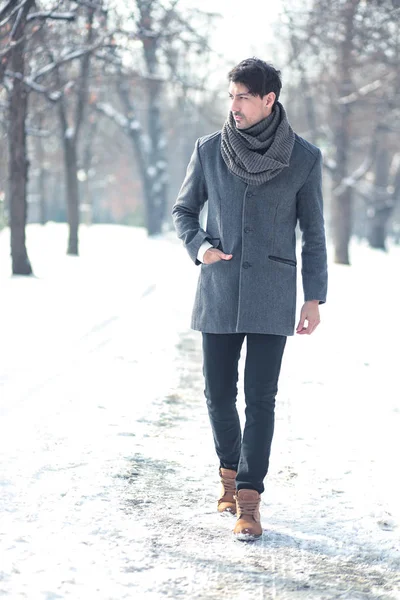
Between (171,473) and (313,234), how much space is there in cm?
159

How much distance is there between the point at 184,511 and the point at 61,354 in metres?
4.70

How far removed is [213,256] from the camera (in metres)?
4.20

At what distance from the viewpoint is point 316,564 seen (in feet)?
12.7

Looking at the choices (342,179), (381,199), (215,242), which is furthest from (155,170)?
(215,242)

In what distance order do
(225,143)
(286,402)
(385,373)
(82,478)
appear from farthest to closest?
(385,373) < (286,402) < (82,478) < (225,143)

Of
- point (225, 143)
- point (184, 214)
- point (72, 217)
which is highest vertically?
point (225, 143)

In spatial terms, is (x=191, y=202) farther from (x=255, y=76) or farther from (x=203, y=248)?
(x=255, y=76)

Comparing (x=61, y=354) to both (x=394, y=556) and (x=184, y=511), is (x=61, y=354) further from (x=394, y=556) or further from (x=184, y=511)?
(x=394, y=556)

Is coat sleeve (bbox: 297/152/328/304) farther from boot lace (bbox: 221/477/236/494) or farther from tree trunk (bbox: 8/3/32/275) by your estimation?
tree trunk (bbox: 8/3/32/275)

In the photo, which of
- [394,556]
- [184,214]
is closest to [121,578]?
[394,556]

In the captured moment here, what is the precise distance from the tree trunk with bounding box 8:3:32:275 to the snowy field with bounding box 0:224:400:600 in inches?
237

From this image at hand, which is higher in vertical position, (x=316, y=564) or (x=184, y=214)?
(x=184, y=214)

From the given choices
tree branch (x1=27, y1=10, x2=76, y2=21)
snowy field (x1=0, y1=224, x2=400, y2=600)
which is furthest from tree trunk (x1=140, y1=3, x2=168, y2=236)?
snowy field (x1=0, y1=224, x2=400, y2=600)

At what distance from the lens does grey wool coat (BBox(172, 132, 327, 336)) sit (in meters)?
4.17
